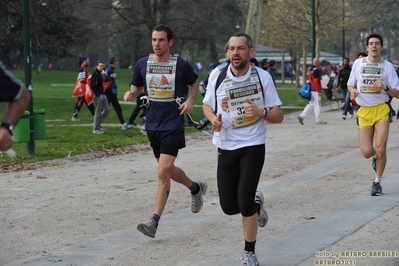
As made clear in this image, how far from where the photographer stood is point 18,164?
14.8m

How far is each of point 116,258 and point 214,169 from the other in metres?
6.44

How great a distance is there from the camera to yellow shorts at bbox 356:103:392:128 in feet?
35.4

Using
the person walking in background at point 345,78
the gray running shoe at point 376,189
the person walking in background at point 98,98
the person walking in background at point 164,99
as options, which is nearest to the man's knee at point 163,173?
the person walking in background at point 164,99

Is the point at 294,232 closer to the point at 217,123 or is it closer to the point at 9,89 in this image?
the point at 217,123

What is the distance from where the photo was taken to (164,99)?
8594 millimetres

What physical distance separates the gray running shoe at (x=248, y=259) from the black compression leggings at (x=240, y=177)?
11.8 inches

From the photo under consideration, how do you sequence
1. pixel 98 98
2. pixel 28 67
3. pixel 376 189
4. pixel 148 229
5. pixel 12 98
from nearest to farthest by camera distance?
pixel 12 98 < pixel 148 229 < pixel 376 189 < pixel 28 67 < pixel 98 98

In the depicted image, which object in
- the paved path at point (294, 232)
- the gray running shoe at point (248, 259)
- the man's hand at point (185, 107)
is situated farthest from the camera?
the man's hand at point (185, 107)

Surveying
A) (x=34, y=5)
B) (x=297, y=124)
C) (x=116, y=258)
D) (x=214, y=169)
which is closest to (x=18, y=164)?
(x=214, y=169)

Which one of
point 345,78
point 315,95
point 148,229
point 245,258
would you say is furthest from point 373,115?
point 345,78

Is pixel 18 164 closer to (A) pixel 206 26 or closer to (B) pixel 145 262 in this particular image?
(B) pixel 145 262

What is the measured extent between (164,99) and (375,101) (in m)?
3.38

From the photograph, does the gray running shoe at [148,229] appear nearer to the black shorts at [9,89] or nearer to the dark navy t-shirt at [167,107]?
the dark navy t-shirt at [167,107]

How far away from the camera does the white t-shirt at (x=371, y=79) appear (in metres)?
10.8
